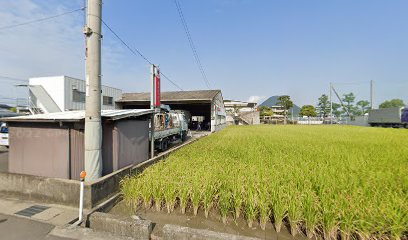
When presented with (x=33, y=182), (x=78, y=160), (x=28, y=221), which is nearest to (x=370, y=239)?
(x=28, y=221)

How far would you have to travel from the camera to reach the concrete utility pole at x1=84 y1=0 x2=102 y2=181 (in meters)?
4.13

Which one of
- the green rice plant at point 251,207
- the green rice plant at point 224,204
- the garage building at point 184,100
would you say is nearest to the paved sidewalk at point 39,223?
the green rice plant at point 224,204

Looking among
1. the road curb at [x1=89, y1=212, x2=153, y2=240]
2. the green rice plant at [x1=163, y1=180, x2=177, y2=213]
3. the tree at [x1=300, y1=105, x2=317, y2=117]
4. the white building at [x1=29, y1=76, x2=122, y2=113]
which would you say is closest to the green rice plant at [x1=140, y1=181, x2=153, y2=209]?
the green rice plant at [x1=163, y1=180, x2=177, y2=213]

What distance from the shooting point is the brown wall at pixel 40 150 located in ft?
15.0

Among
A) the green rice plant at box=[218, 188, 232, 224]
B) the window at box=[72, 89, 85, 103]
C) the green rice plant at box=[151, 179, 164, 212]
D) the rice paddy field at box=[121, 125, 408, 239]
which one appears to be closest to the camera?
the rice paddy field at box=[121, 125, 408, 239]

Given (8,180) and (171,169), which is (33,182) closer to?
(8,180)

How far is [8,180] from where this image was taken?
4.29m

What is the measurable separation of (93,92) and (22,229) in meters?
2.58

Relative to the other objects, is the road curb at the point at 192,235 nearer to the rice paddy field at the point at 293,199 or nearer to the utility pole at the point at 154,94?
the rice paddy field at the point at 293,199

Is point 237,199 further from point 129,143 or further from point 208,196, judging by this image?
point 129,143

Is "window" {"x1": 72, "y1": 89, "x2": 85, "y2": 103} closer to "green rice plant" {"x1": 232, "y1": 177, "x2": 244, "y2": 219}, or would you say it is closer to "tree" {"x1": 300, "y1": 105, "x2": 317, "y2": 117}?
"green rice plant" {"x1": 232, "y1": 177, "x2": 244, "y2": 219}

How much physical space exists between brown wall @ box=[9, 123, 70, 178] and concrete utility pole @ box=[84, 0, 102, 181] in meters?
0.85

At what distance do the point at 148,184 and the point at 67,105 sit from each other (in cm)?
1540

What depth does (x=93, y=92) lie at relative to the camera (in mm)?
4230
